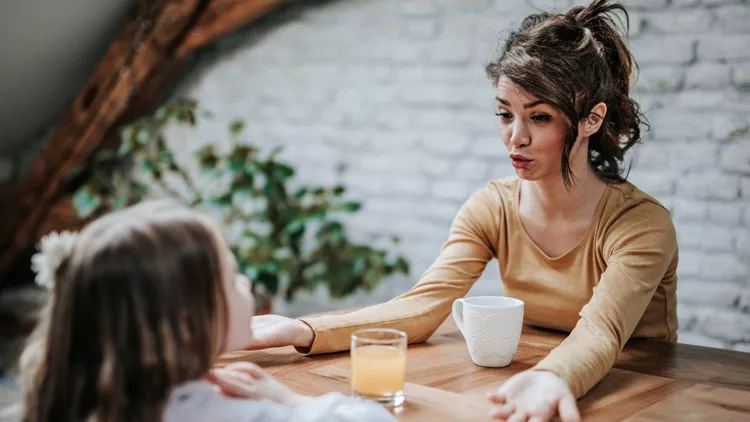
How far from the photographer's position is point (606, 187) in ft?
5.02

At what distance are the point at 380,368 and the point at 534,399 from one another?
205mm

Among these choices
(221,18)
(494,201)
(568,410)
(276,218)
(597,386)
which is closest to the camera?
(568,410)

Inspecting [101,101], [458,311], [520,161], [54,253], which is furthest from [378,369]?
[101,101]

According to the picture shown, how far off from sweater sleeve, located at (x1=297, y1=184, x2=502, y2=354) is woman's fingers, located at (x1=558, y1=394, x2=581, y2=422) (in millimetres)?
413

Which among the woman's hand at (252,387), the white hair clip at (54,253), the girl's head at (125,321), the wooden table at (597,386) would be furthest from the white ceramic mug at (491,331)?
the white hair clip at (54,253)

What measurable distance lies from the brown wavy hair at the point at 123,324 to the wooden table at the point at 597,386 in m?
0.33

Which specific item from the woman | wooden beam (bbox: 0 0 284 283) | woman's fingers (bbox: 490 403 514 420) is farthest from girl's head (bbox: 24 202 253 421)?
wooden beam (bbox: 0 0 284 283)

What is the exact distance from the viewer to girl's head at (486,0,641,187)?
1404mm

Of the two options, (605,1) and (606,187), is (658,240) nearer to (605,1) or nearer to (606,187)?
(606,187)

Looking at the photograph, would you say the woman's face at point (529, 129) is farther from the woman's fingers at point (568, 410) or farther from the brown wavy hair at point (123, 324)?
the brown wavy hair at point (123, 324)

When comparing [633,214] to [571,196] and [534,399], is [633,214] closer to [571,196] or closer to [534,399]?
[571,196]

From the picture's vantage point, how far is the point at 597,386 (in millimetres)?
1165

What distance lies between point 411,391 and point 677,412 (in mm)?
359

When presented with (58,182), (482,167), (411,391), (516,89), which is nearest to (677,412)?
(411,391)
